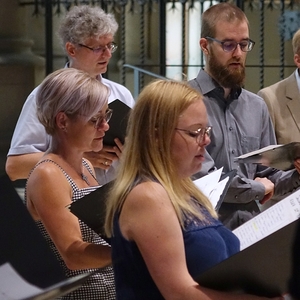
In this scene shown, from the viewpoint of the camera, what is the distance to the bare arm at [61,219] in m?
2.34

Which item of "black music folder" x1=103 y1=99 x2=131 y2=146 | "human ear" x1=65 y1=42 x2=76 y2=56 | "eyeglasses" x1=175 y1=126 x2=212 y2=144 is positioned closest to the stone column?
"human ear" x1=65 y1=42 x2=76 y2=56

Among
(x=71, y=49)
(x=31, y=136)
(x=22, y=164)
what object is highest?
(x=71, y=49)

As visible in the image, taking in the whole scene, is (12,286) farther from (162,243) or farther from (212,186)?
(212,186)

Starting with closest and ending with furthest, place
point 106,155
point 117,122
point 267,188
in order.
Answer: point 117,122 < point 106,155 < point 267,188

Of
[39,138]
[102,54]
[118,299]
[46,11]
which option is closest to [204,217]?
[118,299]

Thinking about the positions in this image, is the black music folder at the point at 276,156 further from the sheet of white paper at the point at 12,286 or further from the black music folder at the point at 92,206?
the sheet of white paper at the point at 12,286

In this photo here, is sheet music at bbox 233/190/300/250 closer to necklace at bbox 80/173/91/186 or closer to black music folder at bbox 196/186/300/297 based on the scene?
black music folder at bbox 196/186/300/297

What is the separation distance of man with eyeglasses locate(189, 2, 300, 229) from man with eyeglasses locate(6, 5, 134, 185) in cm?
40

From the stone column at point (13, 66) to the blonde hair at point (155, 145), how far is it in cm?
510

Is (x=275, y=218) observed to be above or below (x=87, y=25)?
below

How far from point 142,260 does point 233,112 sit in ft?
5.29

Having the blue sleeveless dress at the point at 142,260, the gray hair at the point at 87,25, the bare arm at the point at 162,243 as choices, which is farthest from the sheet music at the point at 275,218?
the gray hair at the point at 87,25

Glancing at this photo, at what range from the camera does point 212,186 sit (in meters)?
2.52

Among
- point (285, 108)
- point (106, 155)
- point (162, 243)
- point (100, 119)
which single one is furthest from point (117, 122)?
point (285, 108)
